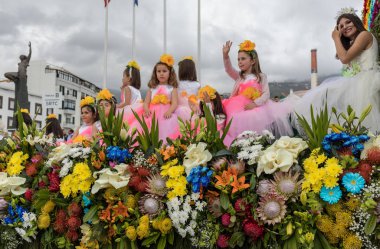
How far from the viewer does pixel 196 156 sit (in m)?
2.11

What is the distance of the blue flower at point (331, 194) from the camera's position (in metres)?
1.84

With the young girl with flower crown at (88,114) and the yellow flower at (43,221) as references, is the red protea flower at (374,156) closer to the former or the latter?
the yellow flower at (43,221)

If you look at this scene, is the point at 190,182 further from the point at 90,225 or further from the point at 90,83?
the point at 90,83

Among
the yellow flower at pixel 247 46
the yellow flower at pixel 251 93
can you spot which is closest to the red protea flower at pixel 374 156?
the yellow flower at pixel 251 93

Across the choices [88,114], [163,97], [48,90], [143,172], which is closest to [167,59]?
[163,97]

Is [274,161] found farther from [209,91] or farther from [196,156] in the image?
[209,91]

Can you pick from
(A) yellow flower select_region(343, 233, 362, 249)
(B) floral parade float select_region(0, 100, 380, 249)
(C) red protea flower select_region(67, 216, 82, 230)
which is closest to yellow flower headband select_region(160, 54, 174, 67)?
(B) floral parade float select_region(0, 100, 380, 249)

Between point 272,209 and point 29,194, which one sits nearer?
point 272,209

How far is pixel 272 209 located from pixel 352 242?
0.38m

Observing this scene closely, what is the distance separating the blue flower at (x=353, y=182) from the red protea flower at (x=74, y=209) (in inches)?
56.8

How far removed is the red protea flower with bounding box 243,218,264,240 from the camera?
6.24 feet

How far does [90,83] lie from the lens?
182 feet

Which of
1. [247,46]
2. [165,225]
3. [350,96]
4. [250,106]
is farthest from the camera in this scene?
[247,46]

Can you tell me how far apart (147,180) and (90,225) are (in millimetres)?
424
